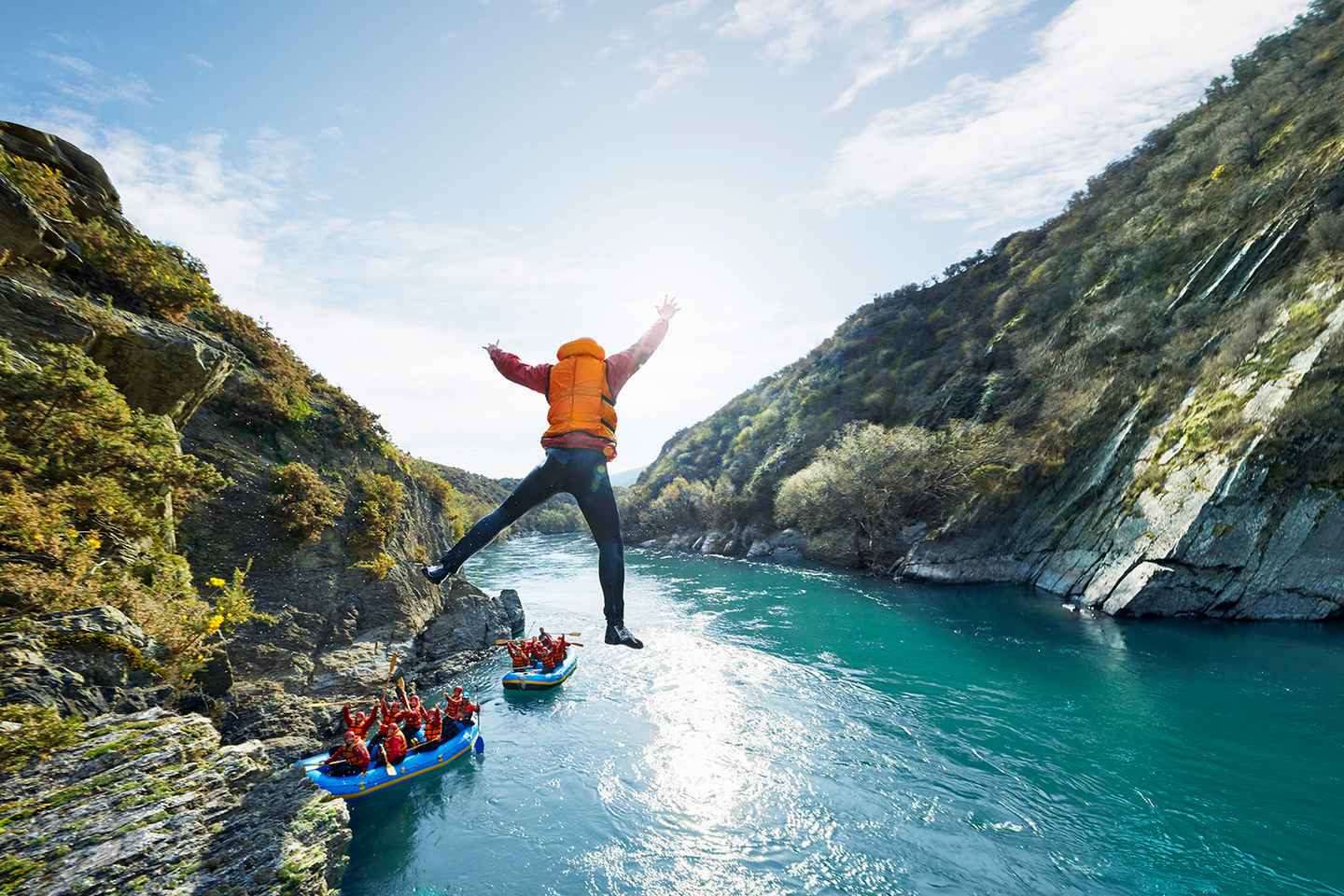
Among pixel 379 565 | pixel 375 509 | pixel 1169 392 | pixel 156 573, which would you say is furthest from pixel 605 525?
pixel 1169 392

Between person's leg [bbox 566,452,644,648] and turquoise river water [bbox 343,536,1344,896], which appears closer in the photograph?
person's leg [bbox 566,452,644,648]

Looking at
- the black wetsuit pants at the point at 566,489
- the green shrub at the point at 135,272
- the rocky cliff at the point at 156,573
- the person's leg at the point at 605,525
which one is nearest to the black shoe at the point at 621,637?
the person's leg at the point at 605,525

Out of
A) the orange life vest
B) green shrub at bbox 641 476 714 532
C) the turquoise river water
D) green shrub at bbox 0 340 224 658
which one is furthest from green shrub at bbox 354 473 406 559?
green shrub at bbox 641 476 714 532

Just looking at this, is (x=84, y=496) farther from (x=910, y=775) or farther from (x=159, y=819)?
(x=910, y=775)

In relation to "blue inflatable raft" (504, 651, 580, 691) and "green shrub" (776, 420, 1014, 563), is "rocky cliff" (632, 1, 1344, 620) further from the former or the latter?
"blue inflatable raft" (504, 651, 580, 691)

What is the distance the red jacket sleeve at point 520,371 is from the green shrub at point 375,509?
56.3ft

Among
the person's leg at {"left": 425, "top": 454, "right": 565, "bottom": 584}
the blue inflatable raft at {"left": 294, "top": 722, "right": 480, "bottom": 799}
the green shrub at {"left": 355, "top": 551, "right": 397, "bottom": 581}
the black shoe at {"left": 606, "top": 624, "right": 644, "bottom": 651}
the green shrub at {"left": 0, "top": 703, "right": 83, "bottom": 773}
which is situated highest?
the person's leg at {"left": 425, "top": 454, "right": 565, "bottom": 584}

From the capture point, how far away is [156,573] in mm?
9977

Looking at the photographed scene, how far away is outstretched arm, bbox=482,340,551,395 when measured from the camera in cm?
413

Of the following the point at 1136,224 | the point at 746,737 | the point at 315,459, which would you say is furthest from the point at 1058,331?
the point at 315,459

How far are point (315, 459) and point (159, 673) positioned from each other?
11.5 meters

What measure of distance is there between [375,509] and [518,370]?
17.5 m

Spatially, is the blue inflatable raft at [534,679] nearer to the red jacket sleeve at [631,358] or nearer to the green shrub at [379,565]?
the green shrub at [379,565]

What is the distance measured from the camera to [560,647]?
23.4 metres
